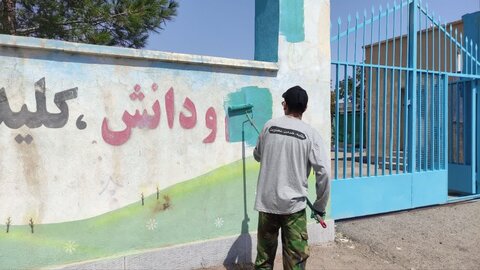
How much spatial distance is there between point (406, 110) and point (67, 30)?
5.24 metres

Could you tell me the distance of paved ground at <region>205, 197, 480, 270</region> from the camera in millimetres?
4215

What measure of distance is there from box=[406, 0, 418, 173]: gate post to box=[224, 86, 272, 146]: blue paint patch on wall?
258cm

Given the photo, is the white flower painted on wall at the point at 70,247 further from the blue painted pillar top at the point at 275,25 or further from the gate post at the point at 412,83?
the gate post at the point at 412,83

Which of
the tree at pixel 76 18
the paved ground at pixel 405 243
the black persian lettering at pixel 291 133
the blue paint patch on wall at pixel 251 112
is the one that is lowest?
the paved ground at pixel 405 243

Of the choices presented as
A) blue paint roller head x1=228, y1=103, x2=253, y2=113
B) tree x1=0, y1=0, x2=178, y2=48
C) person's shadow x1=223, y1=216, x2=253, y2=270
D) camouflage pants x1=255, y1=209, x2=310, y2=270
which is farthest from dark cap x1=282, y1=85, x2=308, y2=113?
tree x1=0, y1=0, x2=178, y2=48

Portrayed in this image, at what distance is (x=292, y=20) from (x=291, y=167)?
1.87 m

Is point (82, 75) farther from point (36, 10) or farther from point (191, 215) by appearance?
point (36, 10)

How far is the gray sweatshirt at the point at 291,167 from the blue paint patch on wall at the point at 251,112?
0.96m

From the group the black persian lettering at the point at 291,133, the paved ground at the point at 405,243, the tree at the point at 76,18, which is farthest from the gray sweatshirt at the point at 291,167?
the tree at the point at 76,18

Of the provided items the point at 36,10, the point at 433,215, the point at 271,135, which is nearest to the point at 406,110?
the point at 433,215

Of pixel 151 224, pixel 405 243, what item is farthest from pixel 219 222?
pixel 405 243

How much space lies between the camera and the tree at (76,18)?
659 cm

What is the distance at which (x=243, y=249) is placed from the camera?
4062 millimetres

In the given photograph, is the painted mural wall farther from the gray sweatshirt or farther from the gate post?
the gate post
